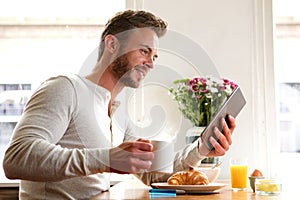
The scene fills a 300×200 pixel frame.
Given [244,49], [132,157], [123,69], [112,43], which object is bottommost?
[132,157]

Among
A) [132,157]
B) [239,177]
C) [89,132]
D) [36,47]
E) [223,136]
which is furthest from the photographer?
[36,47]

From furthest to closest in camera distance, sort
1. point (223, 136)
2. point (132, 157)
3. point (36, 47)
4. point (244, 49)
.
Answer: point (36, 47) < point (244, 49) < point (223, 136) < point (132, 157)

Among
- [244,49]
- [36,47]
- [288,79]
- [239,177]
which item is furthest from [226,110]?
[36,47]

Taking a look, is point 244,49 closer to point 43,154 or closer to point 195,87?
point 195,87

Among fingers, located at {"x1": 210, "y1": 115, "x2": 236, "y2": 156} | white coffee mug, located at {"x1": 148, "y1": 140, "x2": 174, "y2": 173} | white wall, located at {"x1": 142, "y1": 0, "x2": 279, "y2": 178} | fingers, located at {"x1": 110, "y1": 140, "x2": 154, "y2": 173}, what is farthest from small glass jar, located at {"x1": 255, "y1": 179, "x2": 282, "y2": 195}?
white wall, located at {"x1": 142, "y1": 0, "x2": 279, "y2": 178}

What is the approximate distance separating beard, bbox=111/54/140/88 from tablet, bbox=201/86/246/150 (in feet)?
1.07

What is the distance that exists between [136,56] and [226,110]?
394 millimetres

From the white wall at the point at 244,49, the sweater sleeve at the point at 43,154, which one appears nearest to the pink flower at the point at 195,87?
the white wall at the point at 244,49

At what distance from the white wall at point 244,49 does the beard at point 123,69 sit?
1248 mm

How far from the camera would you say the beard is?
191 cm

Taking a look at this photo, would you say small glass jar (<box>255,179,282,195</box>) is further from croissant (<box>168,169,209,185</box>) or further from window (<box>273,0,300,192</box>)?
window (<box>273,0,300,192</box>)

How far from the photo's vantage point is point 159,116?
9.20 feet

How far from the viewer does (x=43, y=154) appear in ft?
4.75

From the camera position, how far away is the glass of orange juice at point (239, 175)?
2064mm
